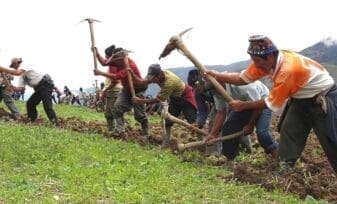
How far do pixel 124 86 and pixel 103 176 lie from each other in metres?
4.04

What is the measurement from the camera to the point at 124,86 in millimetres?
10383

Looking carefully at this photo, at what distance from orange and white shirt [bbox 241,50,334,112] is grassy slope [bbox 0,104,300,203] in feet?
3.17

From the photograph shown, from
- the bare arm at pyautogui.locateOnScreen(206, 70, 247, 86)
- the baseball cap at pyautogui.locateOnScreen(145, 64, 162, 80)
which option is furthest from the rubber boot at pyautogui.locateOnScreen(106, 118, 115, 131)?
the bare arm at pyautogui.locateOnScreen(206, 70, 247, 86)

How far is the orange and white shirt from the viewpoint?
19.6 feet

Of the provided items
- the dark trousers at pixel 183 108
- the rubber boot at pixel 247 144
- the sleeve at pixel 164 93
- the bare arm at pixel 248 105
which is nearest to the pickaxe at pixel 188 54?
the bare arm at pixel 248 105

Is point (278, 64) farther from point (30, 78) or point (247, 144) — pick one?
point (30, 78)

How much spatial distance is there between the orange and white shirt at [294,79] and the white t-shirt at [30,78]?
6307mm

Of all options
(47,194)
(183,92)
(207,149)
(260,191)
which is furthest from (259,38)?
(183,92)

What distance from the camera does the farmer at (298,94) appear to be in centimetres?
604

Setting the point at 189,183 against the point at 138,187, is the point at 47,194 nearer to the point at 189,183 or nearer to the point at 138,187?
the point at 138,187

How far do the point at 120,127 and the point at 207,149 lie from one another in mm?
2187

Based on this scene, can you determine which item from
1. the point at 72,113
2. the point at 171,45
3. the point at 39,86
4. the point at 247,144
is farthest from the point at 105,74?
the point at 72,113

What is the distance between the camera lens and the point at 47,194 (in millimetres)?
5641

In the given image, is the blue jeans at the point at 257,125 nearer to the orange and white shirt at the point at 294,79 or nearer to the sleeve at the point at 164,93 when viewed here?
the orange and white shirt at the point at 294,79
